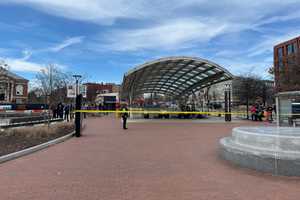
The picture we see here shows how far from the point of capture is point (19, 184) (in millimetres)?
5035

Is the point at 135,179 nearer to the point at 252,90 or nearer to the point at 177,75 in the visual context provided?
the point at 177,75

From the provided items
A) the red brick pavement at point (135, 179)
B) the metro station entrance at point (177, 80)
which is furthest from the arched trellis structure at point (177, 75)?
the red brick pavement at point (135, 179)

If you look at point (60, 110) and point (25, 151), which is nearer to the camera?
point (25, 151)

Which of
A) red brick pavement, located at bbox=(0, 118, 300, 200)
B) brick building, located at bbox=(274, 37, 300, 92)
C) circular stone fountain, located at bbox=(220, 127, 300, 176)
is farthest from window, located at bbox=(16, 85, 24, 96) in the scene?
circular stone fountain, located at bbox=(220, 127, 300, 176)

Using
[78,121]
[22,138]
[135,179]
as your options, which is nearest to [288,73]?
[78,121]

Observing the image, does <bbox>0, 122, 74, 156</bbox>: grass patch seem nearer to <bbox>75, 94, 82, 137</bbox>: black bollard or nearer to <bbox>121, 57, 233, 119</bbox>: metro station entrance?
<bbox>75, 94, 82, 137</bbox>: black bollard

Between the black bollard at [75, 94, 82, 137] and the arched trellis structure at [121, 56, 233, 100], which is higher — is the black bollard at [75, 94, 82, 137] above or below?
below

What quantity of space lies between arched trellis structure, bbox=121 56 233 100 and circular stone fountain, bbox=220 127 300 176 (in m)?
18.6

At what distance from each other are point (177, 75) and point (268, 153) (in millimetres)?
29475

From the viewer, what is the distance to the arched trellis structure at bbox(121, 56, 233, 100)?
82.9 feet

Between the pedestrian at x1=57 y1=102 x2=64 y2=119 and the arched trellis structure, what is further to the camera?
the pedestrian at x1=57 y1=102 x2=64 y2=119

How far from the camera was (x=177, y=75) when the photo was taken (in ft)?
114

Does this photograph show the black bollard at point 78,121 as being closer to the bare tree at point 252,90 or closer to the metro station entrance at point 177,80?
the metro station entrance at point 177,80

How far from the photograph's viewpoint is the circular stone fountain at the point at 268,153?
17.9ft
